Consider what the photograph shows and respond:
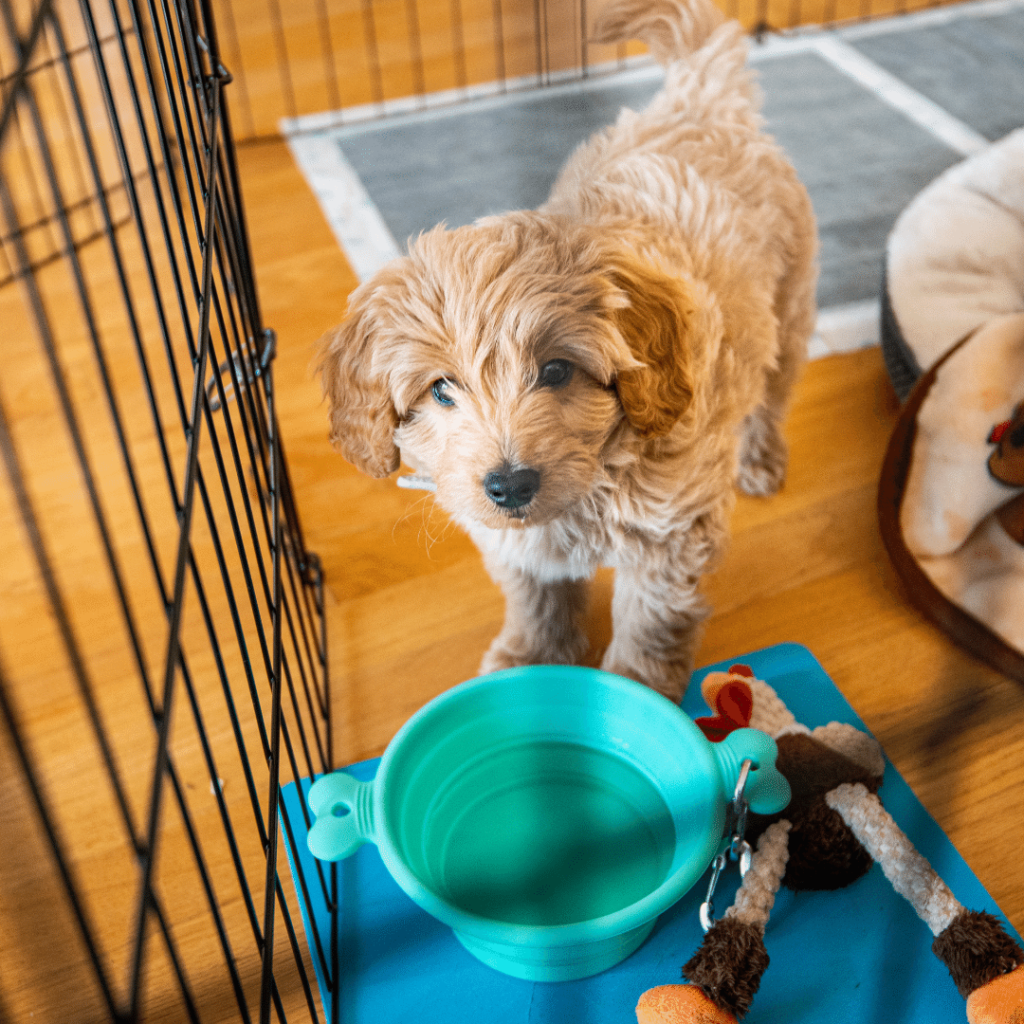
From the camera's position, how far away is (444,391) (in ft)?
4.23

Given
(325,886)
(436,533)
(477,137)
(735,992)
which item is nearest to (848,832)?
(735,992)

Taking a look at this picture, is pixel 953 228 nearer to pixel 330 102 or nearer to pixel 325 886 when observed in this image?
pixel 325 886

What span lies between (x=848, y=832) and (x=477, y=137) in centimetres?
262

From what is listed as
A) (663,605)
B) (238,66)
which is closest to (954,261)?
(663,605)

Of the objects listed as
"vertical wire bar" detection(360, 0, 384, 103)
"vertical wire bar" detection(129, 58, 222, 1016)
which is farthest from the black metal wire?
"vertical wire bar" detection(360, 0, 384, 103)

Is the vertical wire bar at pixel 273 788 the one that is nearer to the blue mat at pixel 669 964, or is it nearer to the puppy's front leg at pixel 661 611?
the blue mat at pixel 669 964

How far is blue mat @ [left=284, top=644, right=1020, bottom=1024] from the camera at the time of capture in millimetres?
1319

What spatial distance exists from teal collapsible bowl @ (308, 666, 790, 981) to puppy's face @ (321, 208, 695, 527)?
0.32 m

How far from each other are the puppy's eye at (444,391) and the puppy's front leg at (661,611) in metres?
0.39

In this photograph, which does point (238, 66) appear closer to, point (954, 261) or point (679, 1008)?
point (954, 261)

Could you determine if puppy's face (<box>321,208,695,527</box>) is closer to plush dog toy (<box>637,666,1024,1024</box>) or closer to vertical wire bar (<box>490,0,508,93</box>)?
plush dog toy (<box>637,666,1024,1024</box>)

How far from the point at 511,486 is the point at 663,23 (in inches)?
45.2

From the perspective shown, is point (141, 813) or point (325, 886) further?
point (141, 813)

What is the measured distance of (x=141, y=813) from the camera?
161 centimetres
